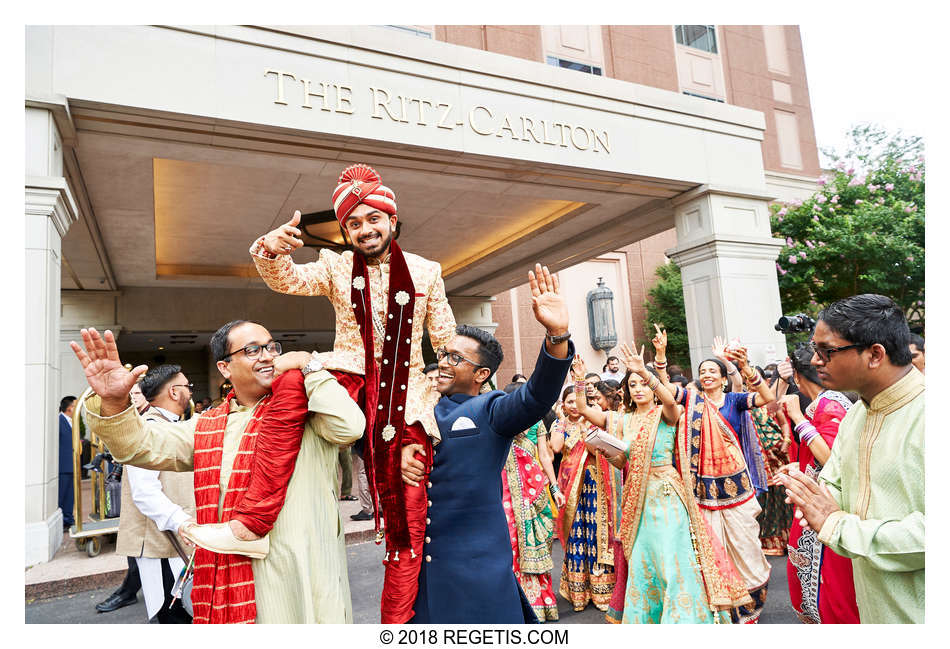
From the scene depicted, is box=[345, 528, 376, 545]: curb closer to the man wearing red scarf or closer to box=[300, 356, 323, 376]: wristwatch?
the man wearing red scarf

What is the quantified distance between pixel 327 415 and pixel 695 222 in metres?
7.21

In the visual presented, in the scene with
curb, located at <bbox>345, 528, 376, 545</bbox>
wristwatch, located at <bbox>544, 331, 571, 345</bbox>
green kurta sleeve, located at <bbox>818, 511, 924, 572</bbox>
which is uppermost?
wristwatch, located at <bbox>544, 331, 571, 345</bbox>

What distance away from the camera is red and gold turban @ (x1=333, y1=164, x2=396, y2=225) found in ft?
7.60

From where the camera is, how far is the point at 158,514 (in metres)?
Result: 3.47

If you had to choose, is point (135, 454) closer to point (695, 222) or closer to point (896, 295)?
point (695, 222)

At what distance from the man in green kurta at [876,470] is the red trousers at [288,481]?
4.28ft

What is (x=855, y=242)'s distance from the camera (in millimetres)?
11484

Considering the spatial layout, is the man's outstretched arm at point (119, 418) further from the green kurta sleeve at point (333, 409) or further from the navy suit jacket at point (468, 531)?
the navy suit jacket at point (468, 531)

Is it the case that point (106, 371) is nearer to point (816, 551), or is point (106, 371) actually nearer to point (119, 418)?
point (119, 418)

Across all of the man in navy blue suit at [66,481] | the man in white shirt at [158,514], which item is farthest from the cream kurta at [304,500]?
the man in navy blue suit at [66,481]

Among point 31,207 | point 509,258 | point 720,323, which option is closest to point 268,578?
point 31,207

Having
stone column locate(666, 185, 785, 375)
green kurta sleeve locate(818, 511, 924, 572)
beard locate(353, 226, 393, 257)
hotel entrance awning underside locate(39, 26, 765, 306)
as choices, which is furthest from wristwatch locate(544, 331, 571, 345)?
stone column locate(666, 185, 785, 375)

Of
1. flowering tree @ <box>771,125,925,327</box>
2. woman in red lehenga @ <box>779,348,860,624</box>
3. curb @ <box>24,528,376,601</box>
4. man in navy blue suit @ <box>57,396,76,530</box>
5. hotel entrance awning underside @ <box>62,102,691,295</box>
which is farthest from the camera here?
flowering tree @ <box>771,125,925,327</box>

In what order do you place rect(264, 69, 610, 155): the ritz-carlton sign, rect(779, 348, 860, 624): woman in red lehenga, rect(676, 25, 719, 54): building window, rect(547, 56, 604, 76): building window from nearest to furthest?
rect(779, 348, 860, 624): woman in red lehenga < rect(264, 69, 610, 155): the ritz-carlton sign < rect(547, 56, 604, 76): building window < rect(676, 25, 719, 54): building window
